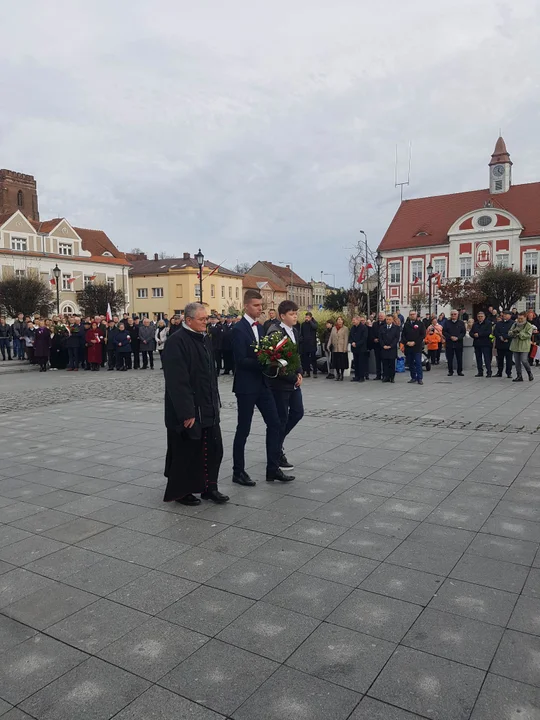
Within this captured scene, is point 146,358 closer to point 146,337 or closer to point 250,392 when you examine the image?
point 146,337

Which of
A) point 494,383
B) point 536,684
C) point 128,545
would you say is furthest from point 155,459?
point 494,383

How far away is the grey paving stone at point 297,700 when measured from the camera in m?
2.61

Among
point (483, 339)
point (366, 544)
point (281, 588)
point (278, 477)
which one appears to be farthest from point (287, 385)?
point (483, 339)

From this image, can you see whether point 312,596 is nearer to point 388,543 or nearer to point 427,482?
point 388,543

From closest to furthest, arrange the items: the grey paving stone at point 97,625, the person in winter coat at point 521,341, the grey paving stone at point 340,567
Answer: the grey paving stone at point 97,625 → the grey paving stone at point 340,567 → the person in winter coat at point 521,341

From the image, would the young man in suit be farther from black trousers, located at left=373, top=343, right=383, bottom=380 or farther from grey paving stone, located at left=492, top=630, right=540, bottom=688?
black trousers, located at left=373, top=343, right=383, bottom=380

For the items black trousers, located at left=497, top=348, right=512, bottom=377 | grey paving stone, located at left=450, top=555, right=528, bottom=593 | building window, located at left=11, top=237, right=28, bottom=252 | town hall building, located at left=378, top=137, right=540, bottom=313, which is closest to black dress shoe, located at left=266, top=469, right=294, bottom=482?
grey paving stone, located at left=450, top=555, right=528, bottom=593

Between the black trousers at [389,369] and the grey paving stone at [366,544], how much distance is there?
11375mm

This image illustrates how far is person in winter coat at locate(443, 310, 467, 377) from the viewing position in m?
16.9

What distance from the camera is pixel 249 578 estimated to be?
395 centimetres

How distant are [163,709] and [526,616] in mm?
2148

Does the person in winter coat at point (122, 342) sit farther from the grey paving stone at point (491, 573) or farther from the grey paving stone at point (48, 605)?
the grey paving stone at point (491, 573)

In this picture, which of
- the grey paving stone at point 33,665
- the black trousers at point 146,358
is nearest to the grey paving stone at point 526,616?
the grey paving stone at point 33,665

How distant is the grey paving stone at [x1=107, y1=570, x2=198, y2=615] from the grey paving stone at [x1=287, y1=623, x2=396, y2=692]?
973mm
